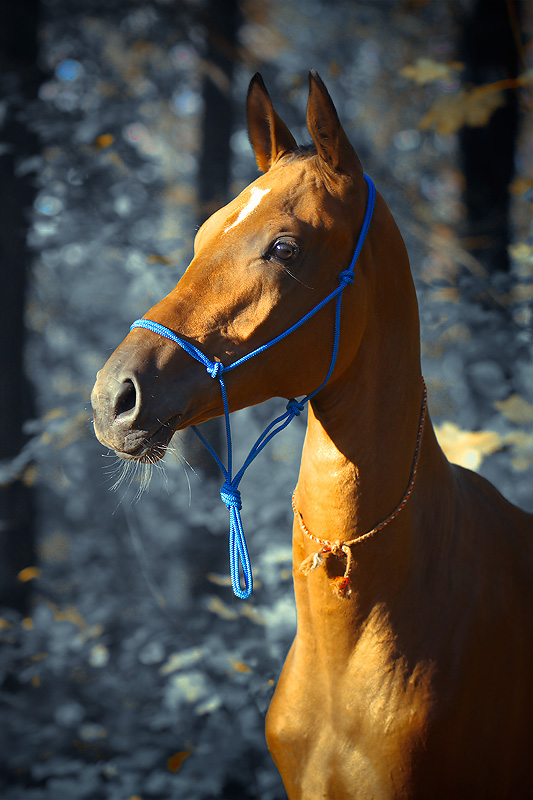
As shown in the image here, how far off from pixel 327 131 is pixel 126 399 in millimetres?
779

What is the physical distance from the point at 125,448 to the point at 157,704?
284 cm

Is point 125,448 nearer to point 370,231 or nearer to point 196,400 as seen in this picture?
point 196,400

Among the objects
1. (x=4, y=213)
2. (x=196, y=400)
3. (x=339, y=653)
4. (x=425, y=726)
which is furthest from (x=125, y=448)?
(x=4, y=213)

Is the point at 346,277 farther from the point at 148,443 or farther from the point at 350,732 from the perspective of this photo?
the point at 350,732

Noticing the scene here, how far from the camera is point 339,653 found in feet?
4.77

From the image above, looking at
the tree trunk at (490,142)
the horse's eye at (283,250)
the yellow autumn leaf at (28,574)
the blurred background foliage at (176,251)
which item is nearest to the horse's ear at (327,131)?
the horse's eye at (283,250)

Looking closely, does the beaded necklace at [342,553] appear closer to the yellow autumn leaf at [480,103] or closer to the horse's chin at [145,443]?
the horse's chin at [145,443]

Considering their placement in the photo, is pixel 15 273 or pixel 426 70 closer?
pixel 426 70

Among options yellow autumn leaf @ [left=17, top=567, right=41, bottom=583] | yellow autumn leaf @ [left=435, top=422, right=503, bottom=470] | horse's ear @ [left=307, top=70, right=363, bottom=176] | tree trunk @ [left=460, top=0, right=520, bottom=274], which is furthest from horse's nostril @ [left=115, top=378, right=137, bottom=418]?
tree trunk @ [left=460, top=0, right=520, bottom=274]

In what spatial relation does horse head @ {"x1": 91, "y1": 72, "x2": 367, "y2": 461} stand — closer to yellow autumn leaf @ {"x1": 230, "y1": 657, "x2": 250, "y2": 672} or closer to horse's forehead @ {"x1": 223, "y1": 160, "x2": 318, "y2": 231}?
horse's forehead @ {"x1": 223, "y1": 160, "x2": 318, "y2": 231}

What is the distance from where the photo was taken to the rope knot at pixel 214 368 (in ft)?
4.03

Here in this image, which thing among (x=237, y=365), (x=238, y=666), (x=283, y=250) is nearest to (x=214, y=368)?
(x=237, y=365)

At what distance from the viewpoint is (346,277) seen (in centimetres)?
136

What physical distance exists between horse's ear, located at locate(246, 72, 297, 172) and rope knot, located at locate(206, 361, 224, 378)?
2.15 ft
